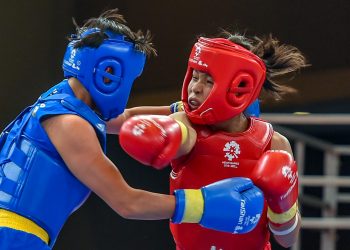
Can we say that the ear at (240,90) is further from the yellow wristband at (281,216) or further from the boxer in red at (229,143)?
the yellow wristband at (281,216)

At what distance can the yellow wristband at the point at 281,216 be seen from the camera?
7.34 feet

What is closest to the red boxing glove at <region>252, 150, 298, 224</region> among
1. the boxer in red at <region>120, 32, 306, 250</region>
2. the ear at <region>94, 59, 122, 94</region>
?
the boxer in red at <region>120, 32, 306, 250</region>

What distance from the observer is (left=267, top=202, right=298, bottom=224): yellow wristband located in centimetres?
224

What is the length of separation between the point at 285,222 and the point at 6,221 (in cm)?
80

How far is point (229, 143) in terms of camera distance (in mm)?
2219

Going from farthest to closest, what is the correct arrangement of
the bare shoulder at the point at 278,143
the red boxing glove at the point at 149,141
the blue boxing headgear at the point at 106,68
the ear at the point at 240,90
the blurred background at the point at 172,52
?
the blurred background at the point at 172,52 → the bare shoulder at the point at 278,143 → the ear at the point at 240,90 → the blue boxing headgear at the point at 106,68 → the red boxing glove at the point at 149,141

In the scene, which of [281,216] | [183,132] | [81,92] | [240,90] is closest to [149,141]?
[183,132]

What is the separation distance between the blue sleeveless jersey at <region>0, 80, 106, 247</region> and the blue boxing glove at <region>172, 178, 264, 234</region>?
0.27 m

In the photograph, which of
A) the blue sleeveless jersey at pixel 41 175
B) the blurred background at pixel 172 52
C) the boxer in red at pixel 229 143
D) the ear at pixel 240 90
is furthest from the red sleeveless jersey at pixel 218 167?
the blurred background at pixel 172 52

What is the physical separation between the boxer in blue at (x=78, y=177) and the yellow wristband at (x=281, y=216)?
196mm

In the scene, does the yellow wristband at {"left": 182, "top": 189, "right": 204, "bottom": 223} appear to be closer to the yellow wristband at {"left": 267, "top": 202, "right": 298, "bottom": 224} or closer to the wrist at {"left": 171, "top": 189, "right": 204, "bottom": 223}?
the wrist at {"left": 171, "top": 189, "right": 204, "bottom": 223}

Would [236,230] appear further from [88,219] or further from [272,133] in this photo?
[88,219]

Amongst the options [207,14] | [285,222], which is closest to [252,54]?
[285,222]

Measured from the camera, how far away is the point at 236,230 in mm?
2037
